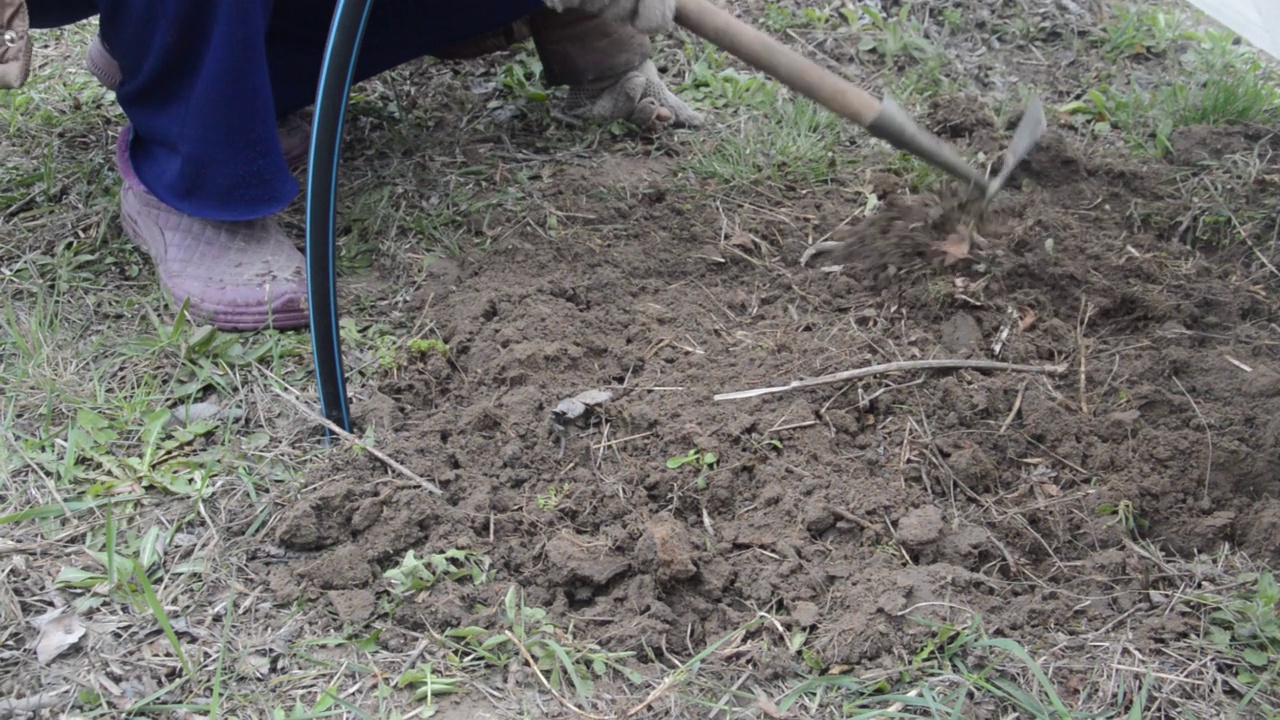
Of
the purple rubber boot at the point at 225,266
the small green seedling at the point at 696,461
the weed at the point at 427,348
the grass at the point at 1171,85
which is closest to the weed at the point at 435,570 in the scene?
the small green seedling at the point at 696,461

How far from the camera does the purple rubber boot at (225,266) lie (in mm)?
2076

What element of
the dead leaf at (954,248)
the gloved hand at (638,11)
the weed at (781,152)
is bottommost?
the weed at (781,152)

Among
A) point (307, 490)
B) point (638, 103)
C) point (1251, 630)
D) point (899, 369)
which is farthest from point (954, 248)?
point (307, 490)

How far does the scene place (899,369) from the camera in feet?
6.30

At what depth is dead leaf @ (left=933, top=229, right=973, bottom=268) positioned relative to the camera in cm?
210

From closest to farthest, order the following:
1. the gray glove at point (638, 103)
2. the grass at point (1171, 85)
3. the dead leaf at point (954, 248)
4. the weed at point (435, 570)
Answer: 1. the weed at point (435, 570)
2. the dead leaf at point (954, 248)
3. the grass at point (1171, 85)
4. the gray glove at point (638, 103)

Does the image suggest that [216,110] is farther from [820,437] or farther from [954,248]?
[954,248]

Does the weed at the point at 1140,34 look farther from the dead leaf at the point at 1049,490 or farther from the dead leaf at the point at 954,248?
the dead leaf at the point at 1049,490

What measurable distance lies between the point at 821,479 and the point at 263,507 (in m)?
0.91

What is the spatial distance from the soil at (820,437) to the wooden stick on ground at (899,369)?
0.06 ft

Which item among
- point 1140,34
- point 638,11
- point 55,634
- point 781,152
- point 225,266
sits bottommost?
point 55,634

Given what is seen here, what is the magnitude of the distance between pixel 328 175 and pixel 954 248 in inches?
48.2

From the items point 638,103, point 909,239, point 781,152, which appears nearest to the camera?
point 909,239

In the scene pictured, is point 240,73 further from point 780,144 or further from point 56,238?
point 780,144
